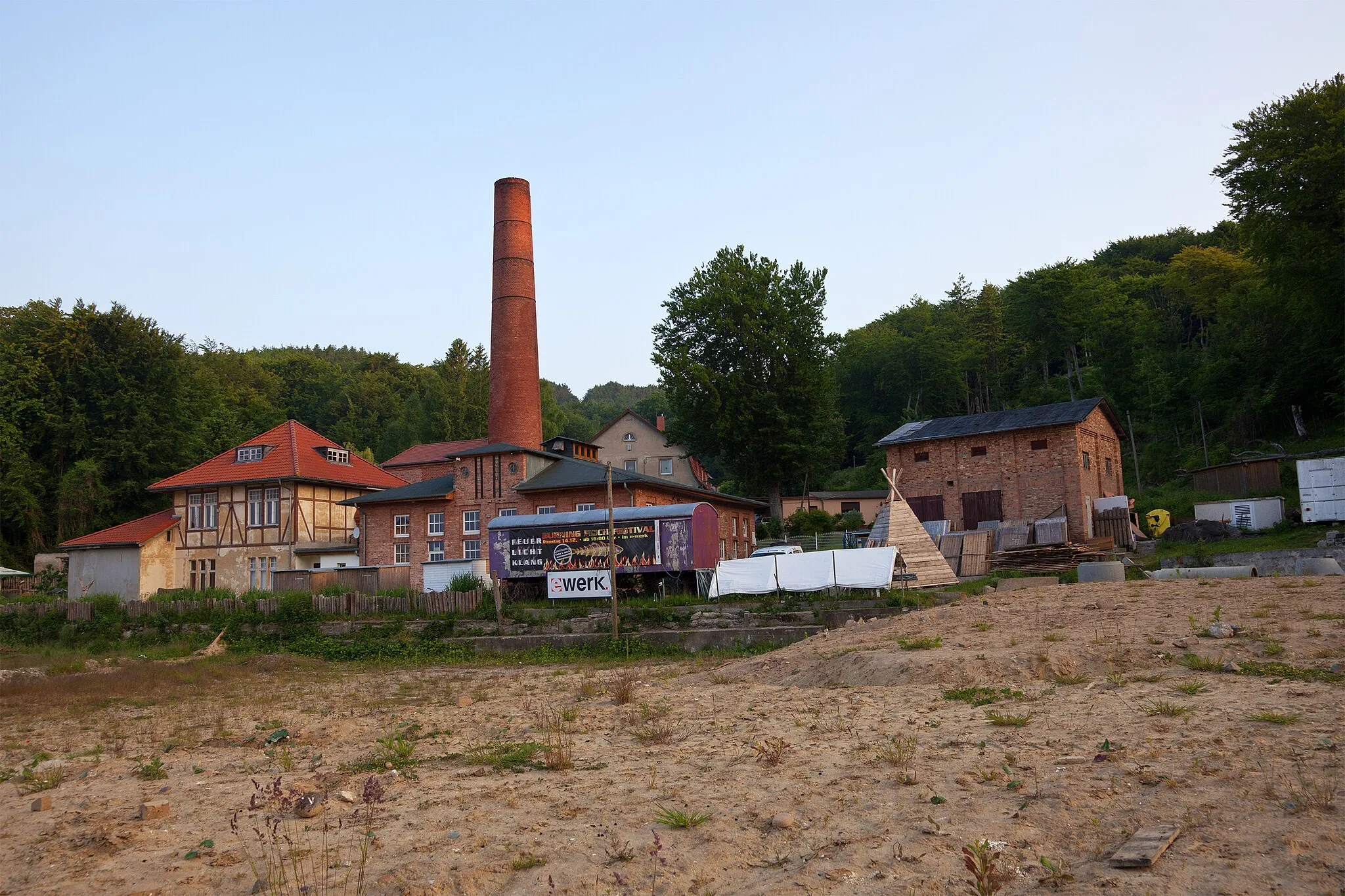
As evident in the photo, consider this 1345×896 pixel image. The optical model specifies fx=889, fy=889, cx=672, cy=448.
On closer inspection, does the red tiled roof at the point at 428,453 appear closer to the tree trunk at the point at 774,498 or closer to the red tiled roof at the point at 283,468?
the red tiled roof at the point at 283,468

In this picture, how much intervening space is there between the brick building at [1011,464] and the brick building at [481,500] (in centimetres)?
883

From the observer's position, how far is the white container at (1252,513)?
33.1 m

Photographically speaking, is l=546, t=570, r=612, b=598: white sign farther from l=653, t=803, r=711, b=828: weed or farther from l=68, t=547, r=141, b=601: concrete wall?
l=68, t=547, r=141, b=601: concrete wall

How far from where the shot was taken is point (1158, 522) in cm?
3481

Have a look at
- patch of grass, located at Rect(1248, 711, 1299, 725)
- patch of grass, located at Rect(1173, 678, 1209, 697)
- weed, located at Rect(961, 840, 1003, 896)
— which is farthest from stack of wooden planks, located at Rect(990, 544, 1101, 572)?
weed, located at Rect(961, 840, 1003, 896)

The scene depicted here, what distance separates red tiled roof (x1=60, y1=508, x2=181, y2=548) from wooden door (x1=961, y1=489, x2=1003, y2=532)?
37145mm

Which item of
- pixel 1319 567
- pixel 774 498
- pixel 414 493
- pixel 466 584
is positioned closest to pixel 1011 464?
pixel 774 498

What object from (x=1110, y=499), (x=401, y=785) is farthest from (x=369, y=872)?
(x=1110, y=499)

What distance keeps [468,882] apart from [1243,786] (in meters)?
5.95

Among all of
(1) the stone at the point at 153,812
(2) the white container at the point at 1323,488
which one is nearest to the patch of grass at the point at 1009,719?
(1) the stone at the point at 153,812

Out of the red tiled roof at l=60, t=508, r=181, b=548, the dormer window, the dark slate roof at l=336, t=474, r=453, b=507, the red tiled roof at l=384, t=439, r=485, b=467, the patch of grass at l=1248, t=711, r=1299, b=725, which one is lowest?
the patch of grass at l=1248, t=711, r=1299, b=725

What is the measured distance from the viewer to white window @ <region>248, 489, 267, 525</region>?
140 ft

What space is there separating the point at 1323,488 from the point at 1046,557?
10597 mm

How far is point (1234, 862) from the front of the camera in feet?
18.3
